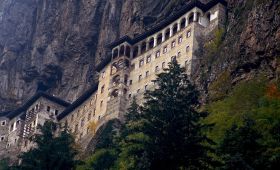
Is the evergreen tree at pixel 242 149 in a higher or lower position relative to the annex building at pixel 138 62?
lower

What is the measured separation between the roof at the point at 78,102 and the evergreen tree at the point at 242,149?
→ 4639cm

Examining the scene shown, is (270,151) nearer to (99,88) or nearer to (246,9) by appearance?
(246,9)

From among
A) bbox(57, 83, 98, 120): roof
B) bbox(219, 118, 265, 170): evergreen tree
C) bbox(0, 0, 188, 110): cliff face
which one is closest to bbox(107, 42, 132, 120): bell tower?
bbox(57, 83, 98, 120): roof

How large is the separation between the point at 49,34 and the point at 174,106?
69129mm

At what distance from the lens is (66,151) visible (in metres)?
42.2

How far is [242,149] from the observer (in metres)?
32.7

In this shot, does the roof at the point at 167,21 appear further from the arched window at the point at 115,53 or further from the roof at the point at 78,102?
the roof at the point at 78,102

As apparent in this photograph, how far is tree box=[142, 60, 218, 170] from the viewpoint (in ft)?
114

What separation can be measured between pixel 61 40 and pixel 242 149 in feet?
228

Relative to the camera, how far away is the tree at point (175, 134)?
3469 centimetres

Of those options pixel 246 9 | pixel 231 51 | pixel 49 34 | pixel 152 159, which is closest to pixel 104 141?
pixel 231 51

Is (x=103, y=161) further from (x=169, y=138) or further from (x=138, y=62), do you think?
(x=138, y=62)

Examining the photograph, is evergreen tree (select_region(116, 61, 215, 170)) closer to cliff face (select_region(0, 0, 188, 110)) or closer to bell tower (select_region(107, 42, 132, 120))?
bell tower (select_region(107, 42, 132, 120))

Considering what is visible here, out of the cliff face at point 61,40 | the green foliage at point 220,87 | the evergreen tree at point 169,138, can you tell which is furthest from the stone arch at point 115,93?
the evergreen tree at point 169,138
